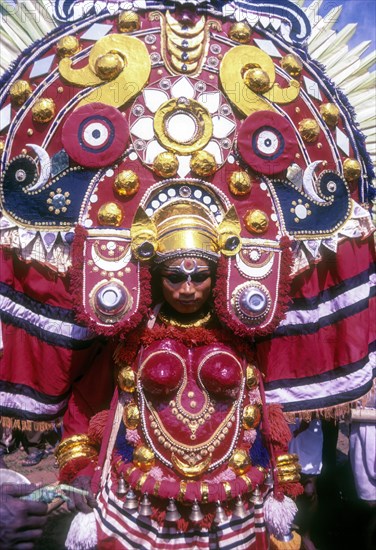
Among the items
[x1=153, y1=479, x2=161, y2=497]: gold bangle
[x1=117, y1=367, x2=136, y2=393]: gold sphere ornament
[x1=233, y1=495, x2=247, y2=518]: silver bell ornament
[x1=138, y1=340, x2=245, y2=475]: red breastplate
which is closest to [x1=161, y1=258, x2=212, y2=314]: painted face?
[x1=138, y1=340, x2=245, y2=475]: red breastplate

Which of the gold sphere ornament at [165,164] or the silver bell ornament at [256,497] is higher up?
the gold sphere ornament at [165,164]

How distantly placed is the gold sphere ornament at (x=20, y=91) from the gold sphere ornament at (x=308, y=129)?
1.17m

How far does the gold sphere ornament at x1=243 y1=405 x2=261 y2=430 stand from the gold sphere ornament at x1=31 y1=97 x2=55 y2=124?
1.47 meters

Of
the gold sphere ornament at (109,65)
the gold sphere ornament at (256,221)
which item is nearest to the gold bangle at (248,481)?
the gold sphere ornament at (256,221)

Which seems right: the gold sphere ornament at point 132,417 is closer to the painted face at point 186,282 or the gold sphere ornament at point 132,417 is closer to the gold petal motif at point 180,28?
the painted face at point 186,282

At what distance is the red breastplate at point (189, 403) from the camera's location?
2.23 metres

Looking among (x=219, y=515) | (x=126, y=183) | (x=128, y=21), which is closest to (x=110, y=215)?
(x=126, y=183)

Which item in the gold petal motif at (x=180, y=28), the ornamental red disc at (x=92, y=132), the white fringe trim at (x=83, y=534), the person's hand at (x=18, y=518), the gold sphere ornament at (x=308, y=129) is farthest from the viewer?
the gold sphere ornament at (x=308, y=129)

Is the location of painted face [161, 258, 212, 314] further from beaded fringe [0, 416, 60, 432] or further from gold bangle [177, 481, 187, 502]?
beaded fringe [0, 416, 60, 432]

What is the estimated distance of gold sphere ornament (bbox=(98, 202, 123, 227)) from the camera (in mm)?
2277

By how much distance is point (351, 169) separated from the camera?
2566 mm

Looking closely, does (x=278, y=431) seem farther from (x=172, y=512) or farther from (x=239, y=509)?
(x=172, y=512)

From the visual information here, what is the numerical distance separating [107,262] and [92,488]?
2.97 feet

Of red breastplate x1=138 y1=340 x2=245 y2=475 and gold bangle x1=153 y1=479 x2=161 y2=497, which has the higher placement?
red breastplate x1=138 y1=340 x2=245 y2=475
